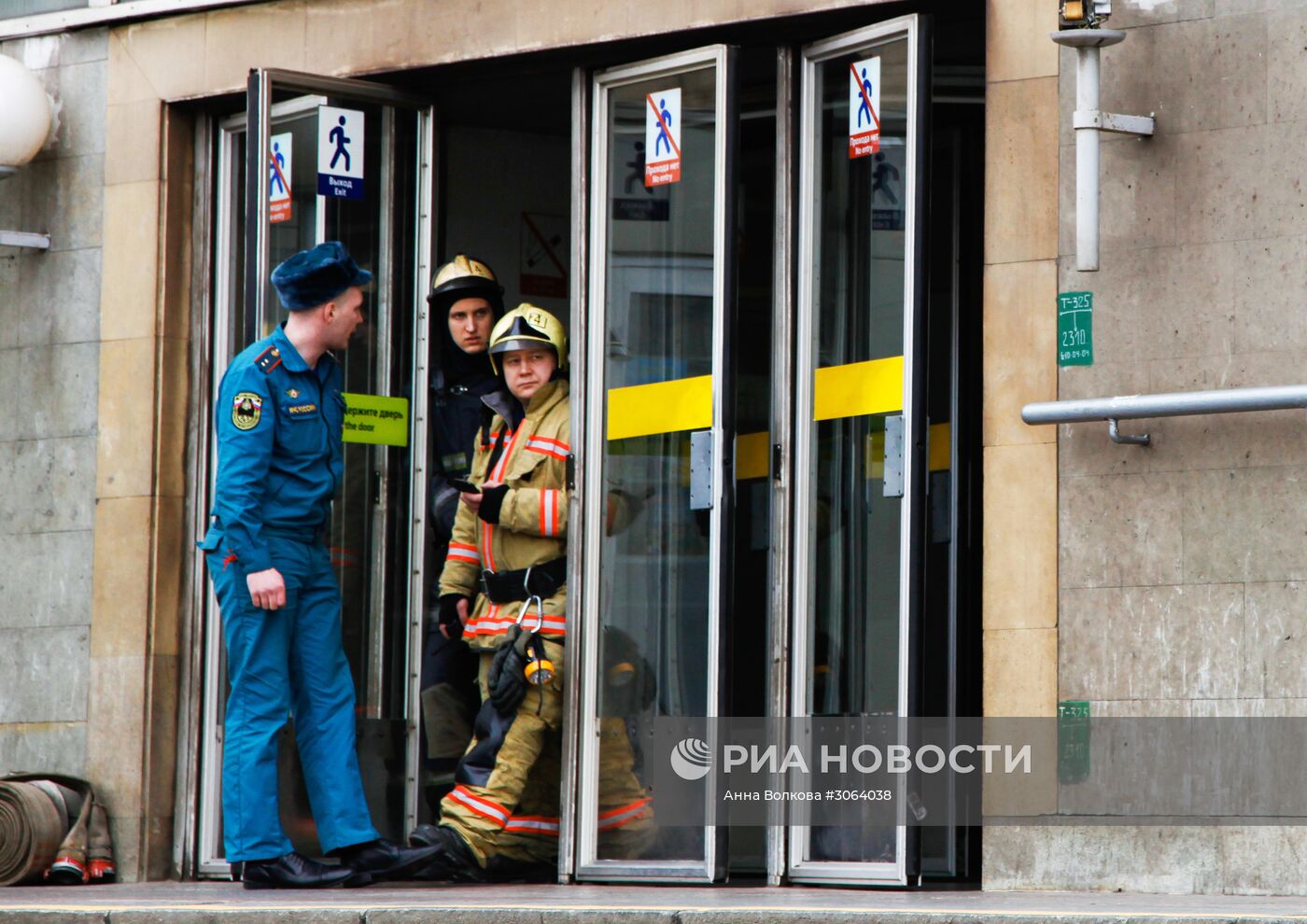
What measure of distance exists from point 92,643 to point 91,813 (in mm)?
747

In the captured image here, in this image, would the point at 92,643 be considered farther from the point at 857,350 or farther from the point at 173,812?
the point at 857,350

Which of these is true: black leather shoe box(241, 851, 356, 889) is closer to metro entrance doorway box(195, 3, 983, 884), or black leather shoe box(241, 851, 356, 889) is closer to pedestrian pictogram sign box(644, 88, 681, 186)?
metro entrance doorway box(195, 3, 983, 884)

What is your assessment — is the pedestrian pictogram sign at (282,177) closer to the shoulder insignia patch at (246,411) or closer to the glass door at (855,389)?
the shoulder insignia patch at (246,411)

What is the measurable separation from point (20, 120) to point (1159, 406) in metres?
5.23

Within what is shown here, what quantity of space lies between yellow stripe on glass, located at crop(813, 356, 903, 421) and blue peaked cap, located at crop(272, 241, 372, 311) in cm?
180

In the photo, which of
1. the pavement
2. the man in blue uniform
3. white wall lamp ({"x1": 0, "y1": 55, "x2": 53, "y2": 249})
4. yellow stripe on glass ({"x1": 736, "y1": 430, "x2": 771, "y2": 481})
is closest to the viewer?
the pavement

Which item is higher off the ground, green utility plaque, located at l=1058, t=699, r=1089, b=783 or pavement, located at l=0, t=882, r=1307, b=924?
green utility plaque, located at l=1058, t=699, r=1089, b=783

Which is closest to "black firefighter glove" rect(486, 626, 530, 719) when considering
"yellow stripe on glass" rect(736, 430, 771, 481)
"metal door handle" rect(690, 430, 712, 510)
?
"metal door handle" rect(690, 430, 712, 510)

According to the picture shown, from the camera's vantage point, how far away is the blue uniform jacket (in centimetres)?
837

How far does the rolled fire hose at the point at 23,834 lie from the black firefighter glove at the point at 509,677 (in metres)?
2.04

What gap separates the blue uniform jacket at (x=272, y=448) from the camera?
8.37 metres

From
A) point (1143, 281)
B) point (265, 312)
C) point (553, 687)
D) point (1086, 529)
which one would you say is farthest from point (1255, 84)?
point (265, 312)

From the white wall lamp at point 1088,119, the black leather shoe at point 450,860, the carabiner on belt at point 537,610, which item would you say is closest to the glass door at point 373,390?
the carabiner on belt at point 537,610

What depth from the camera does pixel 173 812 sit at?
9930 mm
